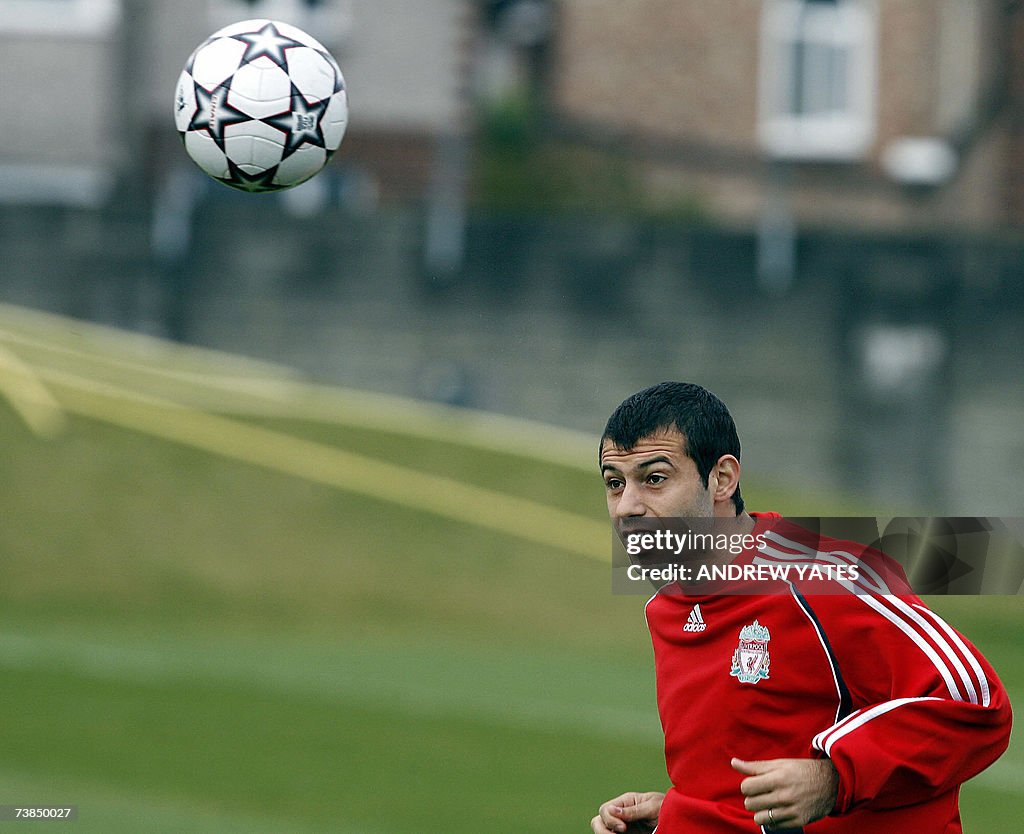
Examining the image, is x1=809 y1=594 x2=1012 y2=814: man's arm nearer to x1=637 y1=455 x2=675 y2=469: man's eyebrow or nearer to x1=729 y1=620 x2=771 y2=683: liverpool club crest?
x1=729 y1=620 x2=771 y2=683: liverpool club crest

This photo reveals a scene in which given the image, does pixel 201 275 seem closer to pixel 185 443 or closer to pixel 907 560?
pixel 185 443

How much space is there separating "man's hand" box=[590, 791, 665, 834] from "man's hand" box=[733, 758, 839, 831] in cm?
63

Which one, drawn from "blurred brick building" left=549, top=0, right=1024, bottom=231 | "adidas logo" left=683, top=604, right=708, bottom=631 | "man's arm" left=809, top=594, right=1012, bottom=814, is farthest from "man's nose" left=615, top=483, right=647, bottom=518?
"blurred brick building" left=549, top=0, right=1024, bottom=231

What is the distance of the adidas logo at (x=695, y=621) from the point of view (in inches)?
143

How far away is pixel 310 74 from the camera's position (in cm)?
608

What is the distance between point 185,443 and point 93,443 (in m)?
0.86

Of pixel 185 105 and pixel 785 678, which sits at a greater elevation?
pixel 185 105

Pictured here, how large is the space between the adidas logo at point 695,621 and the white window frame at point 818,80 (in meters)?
21.6

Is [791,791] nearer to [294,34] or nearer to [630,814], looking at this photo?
[630,814]

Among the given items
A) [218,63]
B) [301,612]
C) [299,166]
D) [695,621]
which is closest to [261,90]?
[218,63]

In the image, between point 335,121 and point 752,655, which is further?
point 335,121

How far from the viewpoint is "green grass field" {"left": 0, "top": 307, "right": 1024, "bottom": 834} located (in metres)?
8.71

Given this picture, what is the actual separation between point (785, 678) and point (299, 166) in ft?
10.3

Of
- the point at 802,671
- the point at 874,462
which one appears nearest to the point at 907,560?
the point at 802,671
